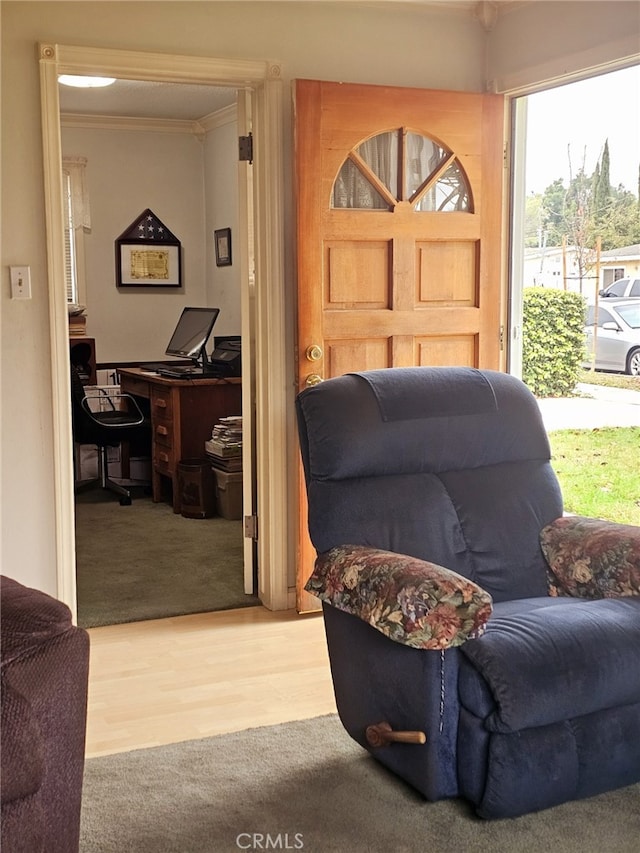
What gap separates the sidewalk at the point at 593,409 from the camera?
282 inches

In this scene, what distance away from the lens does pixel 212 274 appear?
7492 mm

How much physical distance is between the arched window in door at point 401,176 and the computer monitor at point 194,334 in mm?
2443

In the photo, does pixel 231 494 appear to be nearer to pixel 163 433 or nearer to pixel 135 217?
pixel 163 433

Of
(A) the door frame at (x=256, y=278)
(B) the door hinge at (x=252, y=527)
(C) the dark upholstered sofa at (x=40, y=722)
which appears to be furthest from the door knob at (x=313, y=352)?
(C) the dark upholstered sofa at (x=40, y=722)

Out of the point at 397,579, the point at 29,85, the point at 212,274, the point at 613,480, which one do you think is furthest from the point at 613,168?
the point at 397,579

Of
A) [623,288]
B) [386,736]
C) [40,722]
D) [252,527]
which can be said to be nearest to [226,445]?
[252,527]

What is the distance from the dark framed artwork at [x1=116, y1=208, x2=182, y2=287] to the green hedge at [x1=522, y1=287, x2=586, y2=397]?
8.76 ft

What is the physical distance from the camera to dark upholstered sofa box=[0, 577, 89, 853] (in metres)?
1.74

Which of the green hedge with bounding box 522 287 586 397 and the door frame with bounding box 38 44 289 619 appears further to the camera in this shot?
the green hedge with bounding box 522 287 586 397

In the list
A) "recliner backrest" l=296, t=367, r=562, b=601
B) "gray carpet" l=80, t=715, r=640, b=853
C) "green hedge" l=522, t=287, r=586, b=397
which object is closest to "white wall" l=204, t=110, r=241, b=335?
"green hedge" l=522, t=287, r=586, b=397

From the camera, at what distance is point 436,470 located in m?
2.92

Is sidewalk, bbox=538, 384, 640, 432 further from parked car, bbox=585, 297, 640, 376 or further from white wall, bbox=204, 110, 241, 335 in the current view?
white wall, bbox=204, 110, 241, 335

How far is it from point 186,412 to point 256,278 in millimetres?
2057

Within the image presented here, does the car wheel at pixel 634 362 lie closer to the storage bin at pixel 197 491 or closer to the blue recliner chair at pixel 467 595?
the storage bin at pixel 197 491
